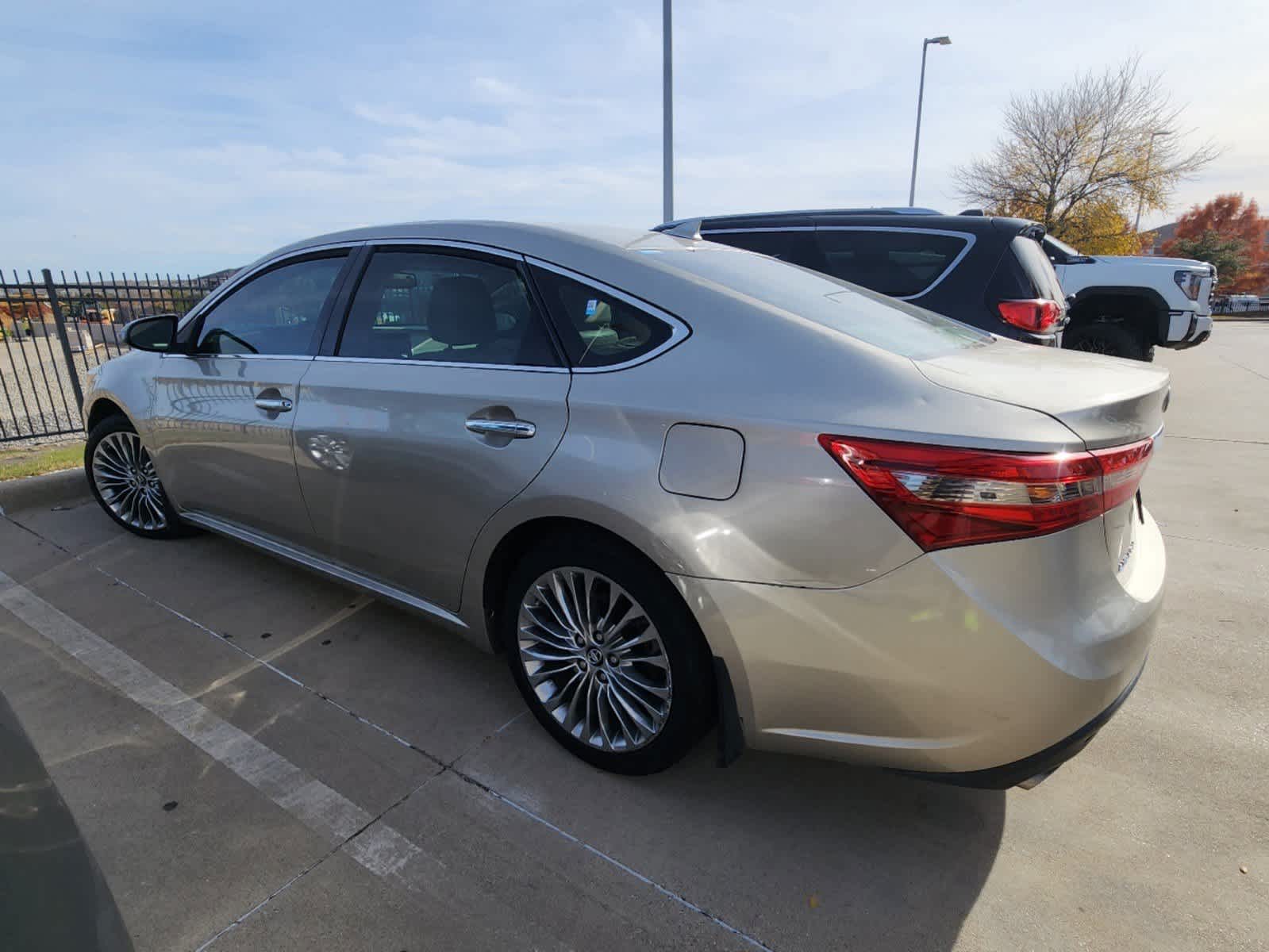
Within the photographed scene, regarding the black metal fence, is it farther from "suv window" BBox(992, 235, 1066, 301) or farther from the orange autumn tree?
the orange autumn tree

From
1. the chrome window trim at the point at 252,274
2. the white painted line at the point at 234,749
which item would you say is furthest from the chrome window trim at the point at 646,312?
the white painted line at the point at 234,749

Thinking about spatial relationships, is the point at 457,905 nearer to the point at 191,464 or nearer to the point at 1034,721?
the point at 1034,721

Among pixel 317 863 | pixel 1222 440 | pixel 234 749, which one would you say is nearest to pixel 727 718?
pixel 317 863

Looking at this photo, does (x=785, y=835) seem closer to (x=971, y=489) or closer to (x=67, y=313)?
(x=971, y=489)

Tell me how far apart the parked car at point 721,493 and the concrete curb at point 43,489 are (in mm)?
2861

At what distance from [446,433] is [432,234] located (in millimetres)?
810

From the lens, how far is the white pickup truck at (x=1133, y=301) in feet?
29.2

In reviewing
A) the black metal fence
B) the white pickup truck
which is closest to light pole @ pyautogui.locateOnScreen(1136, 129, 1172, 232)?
the white pickup truck

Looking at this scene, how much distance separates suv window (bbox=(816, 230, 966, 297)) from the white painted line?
444 cm

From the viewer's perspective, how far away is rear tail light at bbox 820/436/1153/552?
1612 millimetres

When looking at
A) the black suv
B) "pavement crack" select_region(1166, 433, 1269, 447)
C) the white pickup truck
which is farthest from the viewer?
the white pickup truck

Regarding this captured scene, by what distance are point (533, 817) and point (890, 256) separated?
4.44m

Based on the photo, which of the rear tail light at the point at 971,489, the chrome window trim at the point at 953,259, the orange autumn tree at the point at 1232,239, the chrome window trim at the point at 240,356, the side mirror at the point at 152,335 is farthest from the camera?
the orange autumn tree at the point at 1232,239

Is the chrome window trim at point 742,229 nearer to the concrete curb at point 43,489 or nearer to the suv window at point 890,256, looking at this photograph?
the suv window at point 890,256
